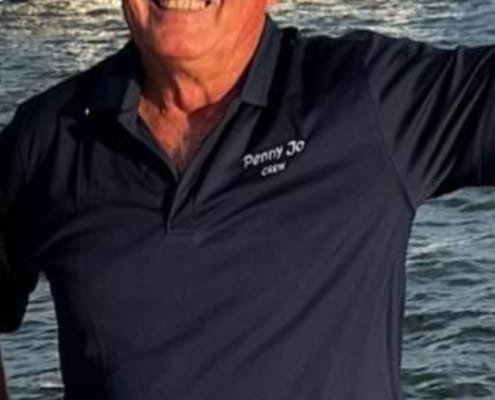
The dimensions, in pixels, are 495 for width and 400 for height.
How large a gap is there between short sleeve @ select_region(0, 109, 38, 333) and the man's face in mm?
419

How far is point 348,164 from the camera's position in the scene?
12.0 feet

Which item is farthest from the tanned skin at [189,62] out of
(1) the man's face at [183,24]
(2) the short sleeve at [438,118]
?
(2) the short sleeve at [438,118]

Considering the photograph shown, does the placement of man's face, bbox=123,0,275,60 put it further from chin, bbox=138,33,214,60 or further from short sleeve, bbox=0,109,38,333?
short sleeve, bbox=0,109,38,333

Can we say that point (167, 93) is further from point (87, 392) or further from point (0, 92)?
point (0, 92)

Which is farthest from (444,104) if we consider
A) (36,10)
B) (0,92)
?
(36,10)

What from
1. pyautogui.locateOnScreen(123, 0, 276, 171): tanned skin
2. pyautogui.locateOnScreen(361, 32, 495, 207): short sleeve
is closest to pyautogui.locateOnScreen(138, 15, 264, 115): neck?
pyautogui.locateOnScreen(123, 0, 276, 171): tanned skin

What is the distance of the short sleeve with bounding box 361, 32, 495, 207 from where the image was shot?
3604mm

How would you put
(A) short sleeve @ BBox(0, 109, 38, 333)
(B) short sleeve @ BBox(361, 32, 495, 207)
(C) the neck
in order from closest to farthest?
1. (B) short sleeve @ BBox(361, 32, 495, 207)
2. (C) the neck
3. (A) short sleeve @ BBox(0, 109, 38, 333)

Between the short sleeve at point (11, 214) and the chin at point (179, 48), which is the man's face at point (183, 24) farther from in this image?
the short sleeve at point (11, 214)

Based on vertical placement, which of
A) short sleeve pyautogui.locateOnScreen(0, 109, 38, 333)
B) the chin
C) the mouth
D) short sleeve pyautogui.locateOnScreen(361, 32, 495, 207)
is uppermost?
the mouth

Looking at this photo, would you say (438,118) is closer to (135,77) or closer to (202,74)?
(202,74)

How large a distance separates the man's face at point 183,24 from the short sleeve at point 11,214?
1.37ft

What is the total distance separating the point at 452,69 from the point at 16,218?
3.20ft

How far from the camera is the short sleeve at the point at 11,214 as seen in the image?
13.0 ft
